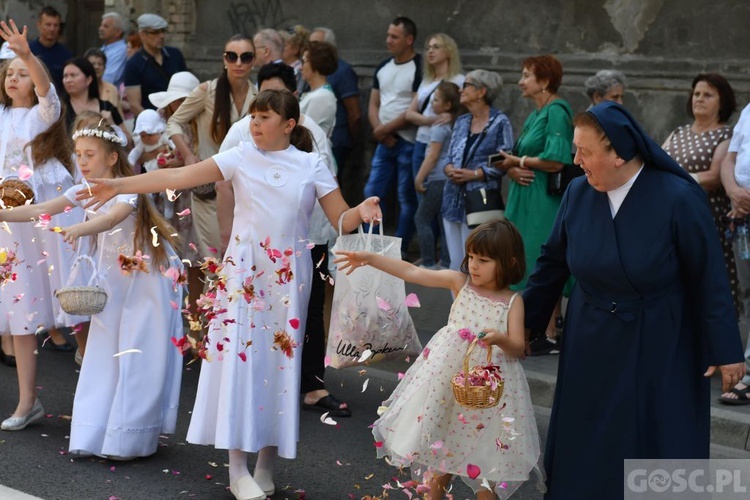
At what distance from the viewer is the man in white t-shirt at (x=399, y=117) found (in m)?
12.1

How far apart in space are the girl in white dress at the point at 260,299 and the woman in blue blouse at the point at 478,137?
3700mm

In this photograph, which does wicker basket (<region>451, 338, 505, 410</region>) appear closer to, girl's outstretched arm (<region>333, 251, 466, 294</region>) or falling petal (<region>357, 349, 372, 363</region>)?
girl's outstretched arm (<region>333, 251, 466, 294</region>)

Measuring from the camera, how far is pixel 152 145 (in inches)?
393

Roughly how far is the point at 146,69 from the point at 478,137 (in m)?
4.26

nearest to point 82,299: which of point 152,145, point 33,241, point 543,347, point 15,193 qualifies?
point 15,193

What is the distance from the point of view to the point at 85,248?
7508 mm

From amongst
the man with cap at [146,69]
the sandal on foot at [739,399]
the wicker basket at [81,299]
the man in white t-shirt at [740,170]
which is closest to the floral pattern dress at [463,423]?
the wicker basket at [81,299]

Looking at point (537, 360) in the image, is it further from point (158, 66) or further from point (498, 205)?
point (158, 66)

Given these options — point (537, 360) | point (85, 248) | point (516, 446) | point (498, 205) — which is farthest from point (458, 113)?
point (516, 446)

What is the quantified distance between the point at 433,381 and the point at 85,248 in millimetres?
2711

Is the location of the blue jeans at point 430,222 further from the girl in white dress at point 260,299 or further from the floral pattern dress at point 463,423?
the floral pattern dress at point 463,423

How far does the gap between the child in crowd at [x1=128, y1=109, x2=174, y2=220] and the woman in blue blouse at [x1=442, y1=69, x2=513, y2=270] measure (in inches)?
83.1

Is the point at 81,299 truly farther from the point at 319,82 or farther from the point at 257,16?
the point at 257,16

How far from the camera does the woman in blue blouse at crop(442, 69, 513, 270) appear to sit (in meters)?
9.91
